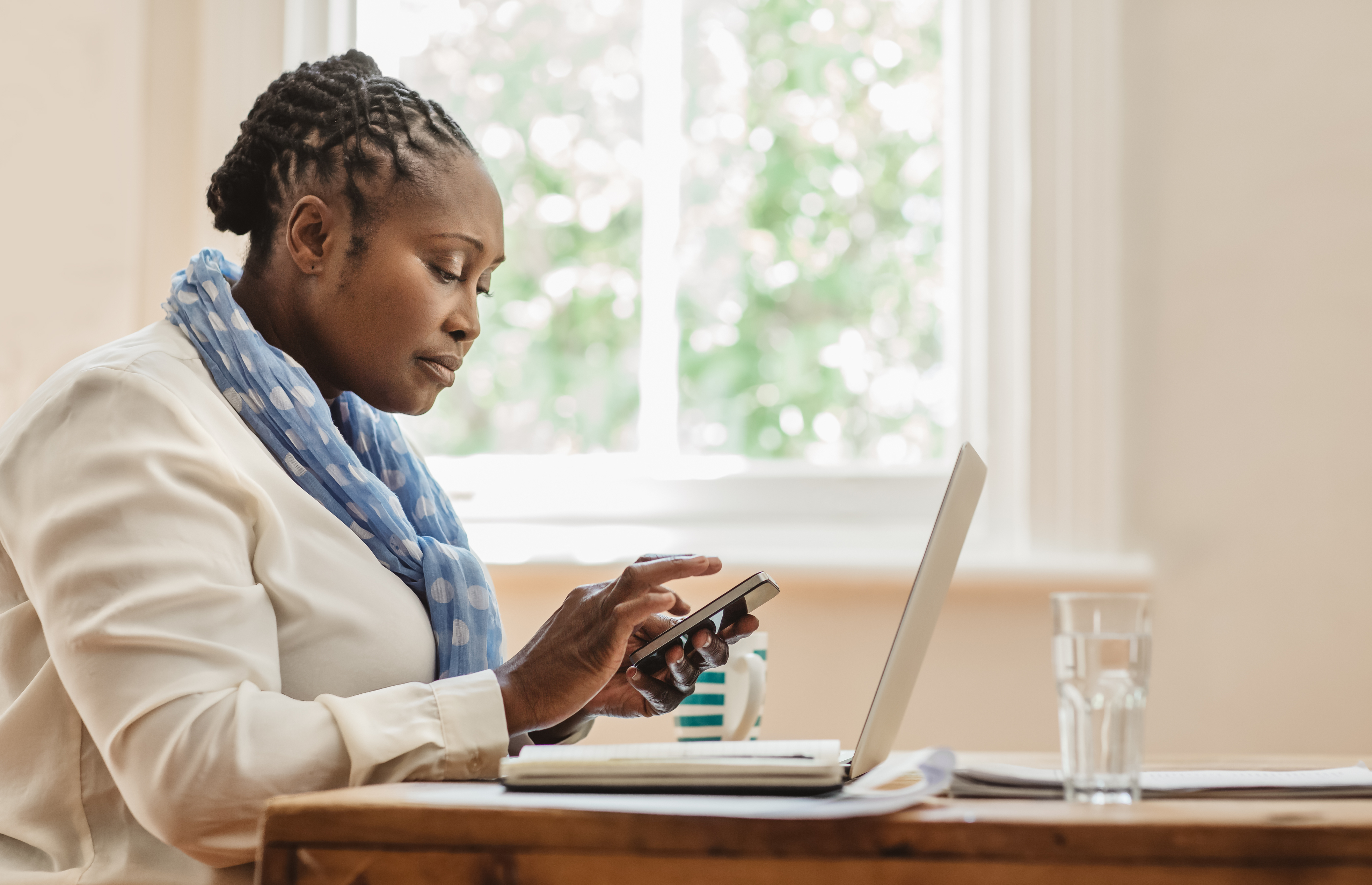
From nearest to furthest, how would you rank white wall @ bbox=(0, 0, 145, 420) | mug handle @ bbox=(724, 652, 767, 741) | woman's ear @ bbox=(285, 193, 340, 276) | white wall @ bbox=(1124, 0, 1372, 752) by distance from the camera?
1. woman's ear @ bbox=(285, 193, 340, 276)
2. mug handle @ bbox=(724, 652, 767, 741)
3. white wall @ bbox=(1124, 0, 1372, 752)
4. white wall @ bbox=(0, 0, 145, 420)

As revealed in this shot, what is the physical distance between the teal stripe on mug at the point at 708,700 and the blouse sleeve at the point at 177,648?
455 mm

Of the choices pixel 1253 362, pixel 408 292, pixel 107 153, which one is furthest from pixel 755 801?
pixel 107 153

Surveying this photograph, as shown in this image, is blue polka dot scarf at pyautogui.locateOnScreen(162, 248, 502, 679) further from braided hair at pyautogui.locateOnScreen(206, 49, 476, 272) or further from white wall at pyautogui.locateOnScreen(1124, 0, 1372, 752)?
white wall at pyautogui.locateOnScreen(1124, 0, 1372, 752)

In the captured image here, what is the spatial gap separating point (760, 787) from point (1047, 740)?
117 centimetres

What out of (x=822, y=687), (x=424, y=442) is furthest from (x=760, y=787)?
(x=424, y=442)

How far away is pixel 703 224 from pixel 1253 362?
934mm

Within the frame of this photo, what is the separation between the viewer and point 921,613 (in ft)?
2.58

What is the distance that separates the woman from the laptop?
142mm

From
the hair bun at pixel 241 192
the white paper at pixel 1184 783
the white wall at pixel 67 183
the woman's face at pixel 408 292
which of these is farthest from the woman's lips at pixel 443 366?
the white wall at pixel 67 183

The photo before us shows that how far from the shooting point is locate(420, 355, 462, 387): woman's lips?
1233 millimetres

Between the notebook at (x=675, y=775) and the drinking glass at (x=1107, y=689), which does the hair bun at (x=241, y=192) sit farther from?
the drinking glass at (x=1107, y=689)

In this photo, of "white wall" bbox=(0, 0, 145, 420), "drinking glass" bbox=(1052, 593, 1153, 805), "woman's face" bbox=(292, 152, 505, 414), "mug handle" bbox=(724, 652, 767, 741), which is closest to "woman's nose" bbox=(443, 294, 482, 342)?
"woman's face" bbox=(292, 152, 505, 414)

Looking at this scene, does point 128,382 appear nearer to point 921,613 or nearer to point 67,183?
point 921,613

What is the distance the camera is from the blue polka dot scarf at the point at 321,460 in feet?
3.50
